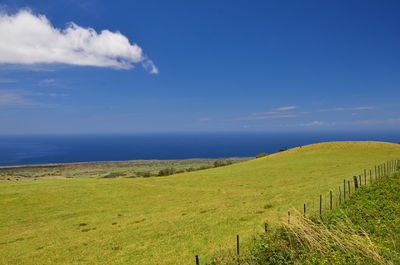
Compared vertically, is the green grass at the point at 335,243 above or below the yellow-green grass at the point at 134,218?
above

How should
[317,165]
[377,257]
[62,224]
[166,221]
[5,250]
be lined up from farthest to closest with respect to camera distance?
[317,165] → [62,224] → [166,221] → [5,250] → [377,257]

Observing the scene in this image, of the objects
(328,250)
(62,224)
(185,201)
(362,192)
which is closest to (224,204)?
(185,201)

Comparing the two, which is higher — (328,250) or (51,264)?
(328,250)

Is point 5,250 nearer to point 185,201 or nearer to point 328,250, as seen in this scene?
point 185,201

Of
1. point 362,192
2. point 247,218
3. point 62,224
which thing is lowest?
point 62,224

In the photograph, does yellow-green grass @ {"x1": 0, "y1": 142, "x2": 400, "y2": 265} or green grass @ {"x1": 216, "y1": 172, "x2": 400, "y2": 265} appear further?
yellow-green grass @ {"x1": 0, "y1": 142, "x2": 400, "y2": 265}

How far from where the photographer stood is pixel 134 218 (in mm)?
29484

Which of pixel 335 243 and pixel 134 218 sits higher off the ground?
pixel 335 243

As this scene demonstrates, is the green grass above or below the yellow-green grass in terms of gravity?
above

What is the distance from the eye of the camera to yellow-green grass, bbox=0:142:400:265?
18.5 metres

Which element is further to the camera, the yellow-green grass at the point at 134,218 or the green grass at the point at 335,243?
the yellow-green grass at the point at 134,218

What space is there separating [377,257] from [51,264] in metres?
20.3

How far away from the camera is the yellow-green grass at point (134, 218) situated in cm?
1848

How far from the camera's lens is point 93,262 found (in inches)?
679
